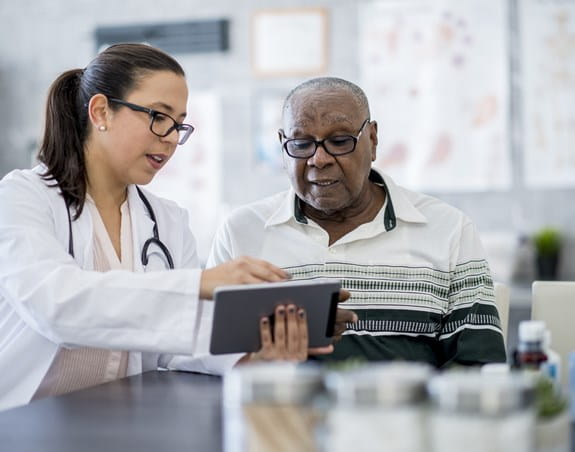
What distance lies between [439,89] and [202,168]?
1246mm

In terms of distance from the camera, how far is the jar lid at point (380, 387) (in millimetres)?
770

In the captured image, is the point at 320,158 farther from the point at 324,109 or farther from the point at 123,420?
the point at 123,420

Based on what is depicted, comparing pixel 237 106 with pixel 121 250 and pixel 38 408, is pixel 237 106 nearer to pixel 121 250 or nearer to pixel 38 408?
pixel 121 250

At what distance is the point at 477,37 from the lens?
4.11 m

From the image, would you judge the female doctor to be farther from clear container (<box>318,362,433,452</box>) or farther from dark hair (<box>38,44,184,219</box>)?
clear container (<box>318,362,433,452</box>)

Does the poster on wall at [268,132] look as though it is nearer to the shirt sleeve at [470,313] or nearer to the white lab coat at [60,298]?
the shirt sleeve at [470,313]

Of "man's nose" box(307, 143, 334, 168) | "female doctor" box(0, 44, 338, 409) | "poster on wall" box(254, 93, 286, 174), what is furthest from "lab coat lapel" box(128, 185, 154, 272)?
"poster on wall" box(254, 93, 286, 174)

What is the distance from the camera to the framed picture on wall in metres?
4.25

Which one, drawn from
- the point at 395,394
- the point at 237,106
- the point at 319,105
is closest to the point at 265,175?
the point at 237,106

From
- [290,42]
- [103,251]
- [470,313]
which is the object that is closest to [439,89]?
[290,42]

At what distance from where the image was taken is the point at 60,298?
1530 millimetres

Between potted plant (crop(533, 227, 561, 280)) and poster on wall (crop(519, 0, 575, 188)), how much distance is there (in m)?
0.26

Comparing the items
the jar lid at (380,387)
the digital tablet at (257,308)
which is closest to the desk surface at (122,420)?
the digital tablet at (257,308)

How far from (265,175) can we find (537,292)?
94.5 inches
